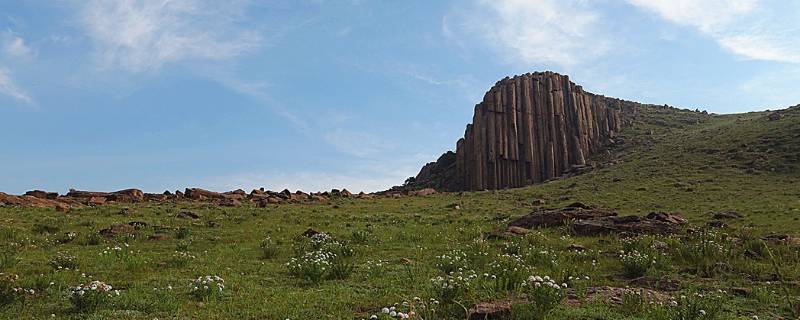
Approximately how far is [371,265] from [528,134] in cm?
6747

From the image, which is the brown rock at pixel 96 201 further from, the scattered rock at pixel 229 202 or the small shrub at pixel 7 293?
the small shrub at pixel 7 293

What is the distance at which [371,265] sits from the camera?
1491cm

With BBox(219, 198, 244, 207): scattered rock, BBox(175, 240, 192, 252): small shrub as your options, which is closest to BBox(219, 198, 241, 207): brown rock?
BBox(219, 198, 244, 207): scattered rock

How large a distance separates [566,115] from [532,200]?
36.8 meters

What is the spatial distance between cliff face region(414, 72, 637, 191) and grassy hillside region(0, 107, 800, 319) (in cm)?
3724

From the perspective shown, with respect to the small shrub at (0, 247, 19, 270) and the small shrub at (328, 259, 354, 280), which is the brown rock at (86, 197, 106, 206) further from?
the small shrub at (328, 259, 354, 280)

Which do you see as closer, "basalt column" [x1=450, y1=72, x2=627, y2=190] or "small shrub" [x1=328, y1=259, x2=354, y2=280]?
"small shrub" [x1=328, y1=259, x2=354, y2=280]

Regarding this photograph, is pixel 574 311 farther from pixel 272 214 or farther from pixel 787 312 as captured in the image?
pixel 272 214

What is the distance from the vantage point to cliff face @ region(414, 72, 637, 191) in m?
77.2

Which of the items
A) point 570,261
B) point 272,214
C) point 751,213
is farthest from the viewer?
point 272,214

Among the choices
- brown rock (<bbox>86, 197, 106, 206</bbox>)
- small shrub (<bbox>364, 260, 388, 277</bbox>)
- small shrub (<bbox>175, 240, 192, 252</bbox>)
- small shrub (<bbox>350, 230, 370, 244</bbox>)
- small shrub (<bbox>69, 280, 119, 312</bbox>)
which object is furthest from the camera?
brown rock (<bbox>86, 197, 106, 206</bbox>)

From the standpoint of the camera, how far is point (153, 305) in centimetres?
997

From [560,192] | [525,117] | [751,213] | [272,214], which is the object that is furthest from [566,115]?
[272,214]

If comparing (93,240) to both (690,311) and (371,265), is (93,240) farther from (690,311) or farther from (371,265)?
(690,311)
